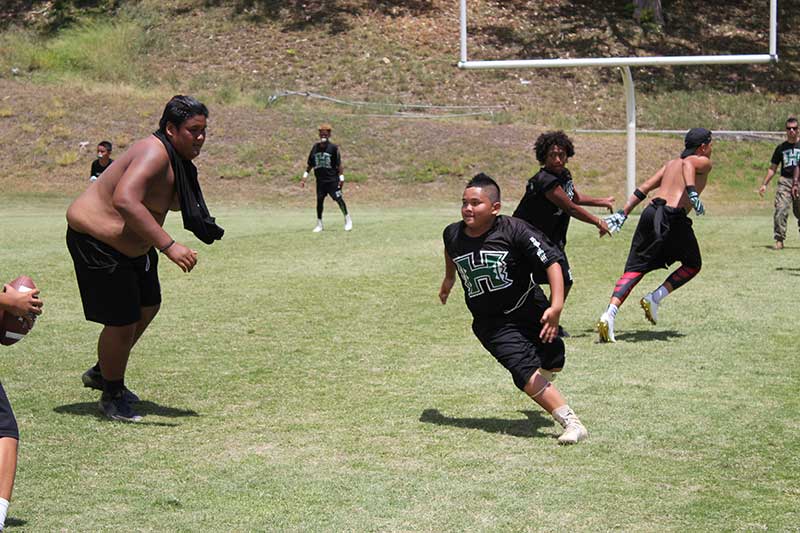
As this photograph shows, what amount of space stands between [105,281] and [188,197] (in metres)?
0.69

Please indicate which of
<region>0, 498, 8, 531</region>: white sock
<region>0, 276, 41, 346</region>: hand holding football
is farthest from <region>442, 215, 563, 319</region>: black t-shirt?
<region>0, 498, 8, 531</region>: white sock

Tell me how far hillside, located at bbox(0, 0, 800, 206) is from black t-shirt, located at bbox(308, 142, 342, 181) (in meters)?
8.69

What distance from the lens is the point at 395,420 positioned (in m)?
6.86

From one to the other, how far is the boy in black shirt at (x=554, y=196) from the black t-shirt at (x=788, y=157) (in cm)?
757

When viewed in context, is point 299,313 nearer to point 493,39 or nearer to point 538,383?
point 538,383

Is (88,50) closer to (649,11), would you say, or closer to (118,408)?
(649,11)

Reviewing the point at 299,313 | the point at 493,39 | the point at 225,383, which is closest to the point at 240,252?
the point at 299,313

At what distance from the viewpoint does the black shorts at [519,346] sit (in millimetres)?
6480

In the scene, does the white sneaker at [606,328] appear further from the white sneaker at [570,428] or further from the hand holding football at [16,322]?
the hand holding football at [16,322]

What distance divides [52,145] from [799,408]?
91.8ft

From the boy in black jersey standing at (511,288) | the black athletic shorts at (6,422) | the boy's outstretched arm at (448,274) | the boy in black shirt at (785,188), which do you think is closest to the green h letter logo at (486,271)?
the boy in black jersey standing at (511,288)

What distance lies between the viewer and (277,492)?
17.7 ft

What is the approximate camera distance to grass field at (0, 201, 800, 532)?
5141mm

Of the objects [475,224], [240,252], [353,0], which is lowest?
[240,252]
